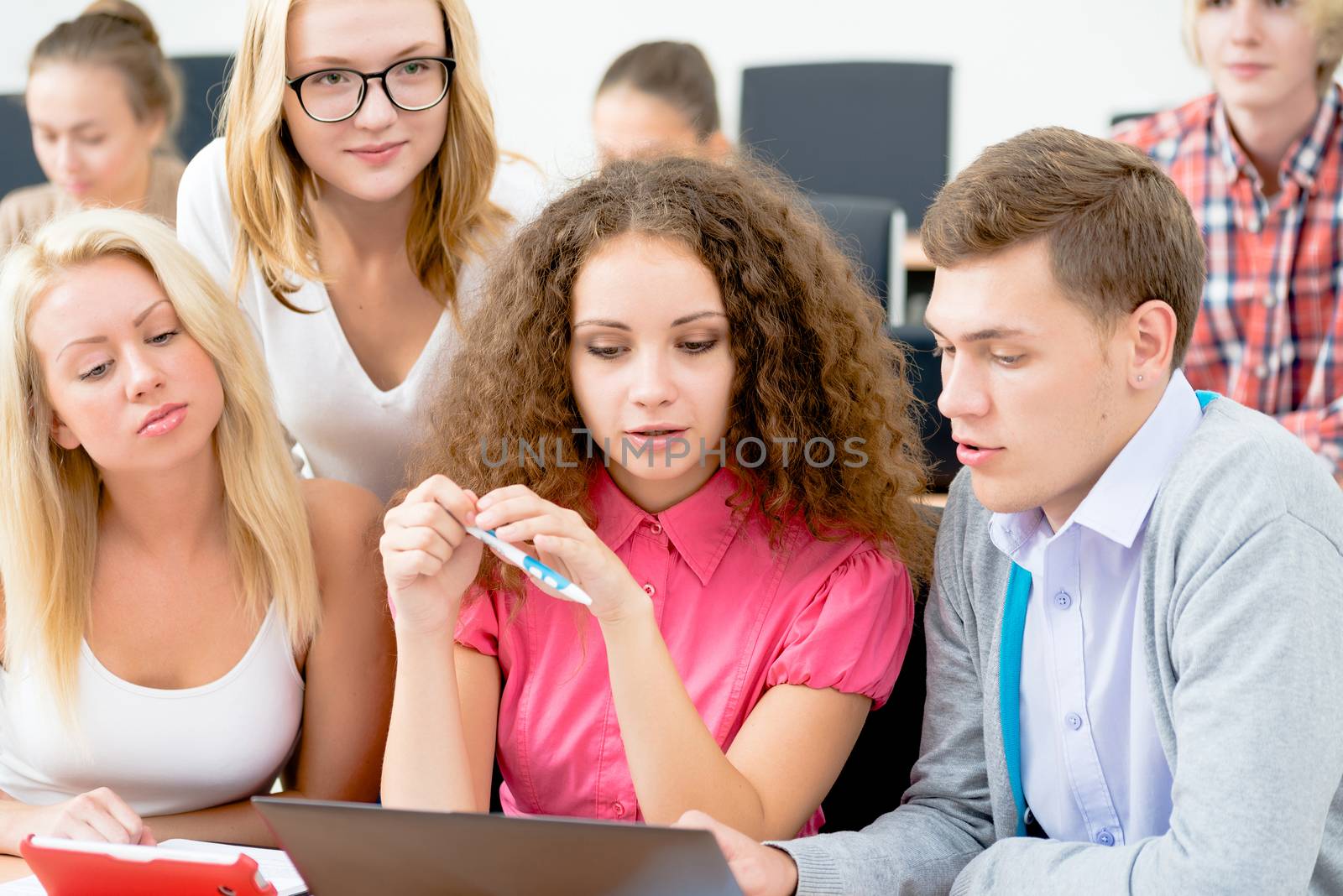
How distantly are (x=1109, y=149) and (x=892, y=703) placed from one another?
2.05ft

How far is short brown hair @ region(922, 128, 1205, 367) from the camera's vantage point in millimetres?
1168

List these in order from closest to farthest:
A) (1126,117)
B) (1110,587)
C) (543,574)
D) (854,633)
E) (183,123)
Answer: (543,574)
(1110,587)
(854,633)
(1126,117)
(183,123)

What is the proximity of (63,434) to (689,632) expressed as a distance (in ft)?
2.35

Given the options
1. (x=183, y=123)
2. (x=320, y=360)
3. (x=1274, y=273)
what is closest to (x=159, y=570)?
(x=320, y=360)

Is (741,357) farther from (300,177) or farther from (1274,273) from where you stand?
(1274,273)

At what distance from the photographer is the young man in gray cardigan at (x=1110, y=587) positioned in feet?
3.43

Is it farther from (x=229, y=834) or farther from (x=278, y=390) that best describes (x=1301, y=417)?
(x=229, y=834)

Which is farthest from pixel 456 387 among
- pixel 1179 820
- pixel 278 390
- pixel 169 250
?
pixel 1179 820

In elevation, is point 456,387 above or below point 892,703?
above

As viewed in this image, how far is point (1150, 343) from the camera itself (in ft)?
3.90

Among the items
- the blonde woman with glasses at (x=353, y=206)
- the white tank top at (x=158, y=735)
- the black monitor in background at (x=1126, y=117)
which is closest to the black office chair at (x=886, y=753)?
the white tank top at (x=158, y=735)

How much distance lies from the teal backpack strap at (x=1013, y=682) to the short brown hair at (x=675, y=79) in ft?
7.58

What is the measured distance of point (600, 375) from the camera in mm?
1363

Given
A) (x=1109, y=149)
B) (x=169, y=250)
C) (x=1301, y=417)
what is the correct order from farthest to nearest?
(x=1301, y=417) → (x=169, y=250) → (x=1109, y=149)
